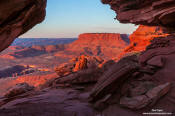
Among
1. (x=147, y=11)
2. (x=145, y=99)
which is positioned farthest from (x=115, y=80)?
(x=147, y=11)

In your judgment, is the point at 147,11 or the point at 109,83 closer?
the point at 109,83

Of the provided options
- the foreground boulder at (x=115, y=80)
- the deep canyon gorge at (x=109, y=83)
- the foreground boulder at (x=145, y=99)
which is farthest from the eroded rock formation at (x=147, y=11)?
the foreground boulder at (x=145, y=99)

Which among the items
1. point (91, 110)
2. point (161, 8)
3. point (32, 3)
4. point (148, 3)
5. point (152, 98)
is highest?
point (148, 3)

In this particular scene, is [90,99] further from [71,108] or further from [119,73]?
[119,73]

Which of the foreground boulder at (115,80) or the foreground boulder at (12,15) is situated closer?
the foreground boulder at (12,15)

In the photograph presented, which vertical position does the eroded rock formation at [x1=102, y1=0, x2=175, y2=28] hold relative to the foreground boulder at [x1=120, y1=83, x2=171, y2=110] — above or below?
above

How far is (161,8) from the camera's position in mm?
7848

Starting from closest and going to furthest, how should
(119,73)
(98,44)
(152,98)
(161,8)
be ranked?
(152,98), (119,73), (161,8), (98,44)

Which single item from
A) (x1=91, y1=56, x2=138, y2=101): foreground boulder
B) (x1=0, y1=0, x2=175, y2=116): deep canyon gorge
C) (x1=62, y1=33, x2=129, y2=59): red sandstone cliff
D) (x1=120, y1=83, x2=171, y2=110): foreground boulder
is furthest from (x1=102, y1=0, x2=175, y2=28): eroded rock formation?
(x1=62, y1=33, x2=129, y2=59): red sandstone cliff

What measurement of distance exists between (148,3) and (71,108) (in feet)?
28.5

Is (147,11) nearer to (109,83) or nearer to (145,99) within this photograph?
(109,83)

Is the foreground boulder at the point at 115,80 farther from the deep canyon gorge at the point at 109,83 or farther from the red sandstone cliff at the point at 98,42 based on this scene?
the red sandstone cliff at the point at 98,42

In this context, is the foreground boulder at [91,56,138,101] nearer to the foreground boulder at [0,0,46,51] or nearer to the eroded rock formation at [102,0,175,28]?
the foreground boulder at [0,0,46,51]

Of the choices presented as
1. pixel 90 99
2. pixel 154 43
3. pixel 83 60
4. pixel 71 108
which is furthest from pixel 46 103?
pixel 83 60
